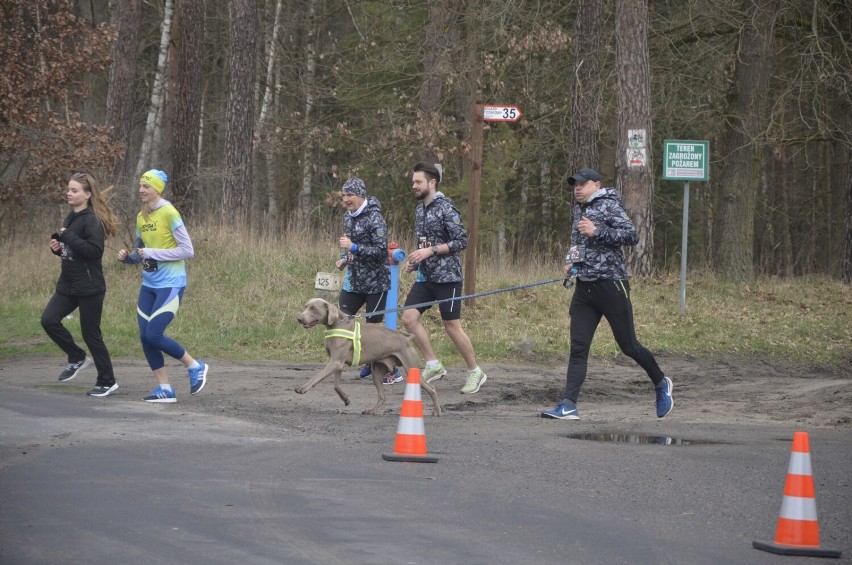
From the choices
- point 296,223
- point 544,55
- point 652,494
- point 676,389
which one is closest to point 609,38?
point 544,55

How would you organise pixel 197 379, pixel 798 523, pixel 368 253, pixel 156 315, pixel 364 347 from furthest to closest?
pixel 368 253, pixel 197 379, pixel 156 315, pixel 364 347, pixel 798 523

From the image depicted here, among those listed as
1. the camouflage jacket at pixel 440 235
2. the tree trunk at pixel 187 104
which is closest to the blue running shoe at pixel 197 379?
the camouflage jacket at pixel 440 235

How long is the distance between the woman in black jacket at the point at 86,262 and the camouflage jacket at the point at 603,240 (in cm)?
435

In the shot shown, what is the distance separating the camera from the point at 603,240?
10.6 meters

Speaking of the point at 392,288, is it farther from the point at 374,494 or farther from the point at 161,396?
the point at 374,494

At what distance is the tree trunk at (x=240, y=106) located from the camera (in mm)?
24750

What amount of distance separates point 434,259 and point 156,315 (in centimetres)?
284

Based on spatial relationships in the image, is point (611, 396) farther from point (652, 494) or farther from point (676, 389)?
point (652, 494)

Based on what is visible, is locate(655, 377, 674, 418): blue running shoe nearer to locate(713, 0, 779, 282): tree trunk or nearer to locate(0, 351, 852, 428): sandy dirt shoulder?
locate(0, 351, 852, 428): sandy dirt shoulder

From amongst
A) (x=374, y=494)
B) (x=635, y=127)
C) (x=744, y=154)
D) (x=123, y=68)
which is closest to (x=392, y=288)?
(x=374, y=494)

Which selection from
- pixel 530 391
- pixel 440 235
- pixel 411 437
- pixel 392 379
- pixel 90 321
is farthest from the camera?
pixel 392 379

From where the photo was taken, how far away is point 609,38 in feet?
86.1

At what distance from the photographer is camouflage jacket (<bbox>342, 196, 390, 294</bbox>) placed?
12.8 m

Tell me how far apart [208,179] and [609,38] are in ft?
29.0
